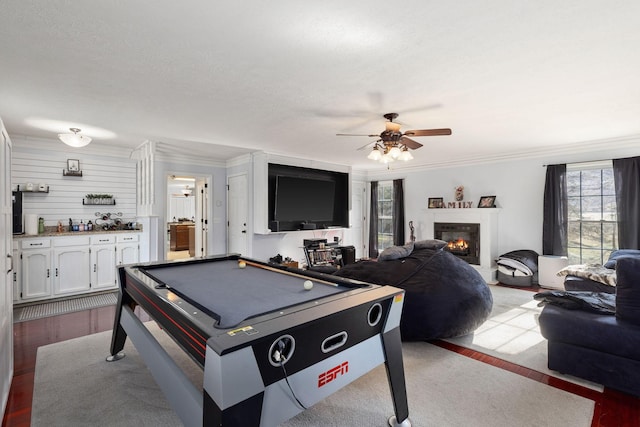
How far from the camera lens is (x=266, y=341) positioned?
118cm

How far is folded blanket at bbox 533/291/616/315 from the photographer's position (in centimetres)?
235

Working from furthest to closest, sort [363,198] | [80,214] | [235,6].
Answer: [363,198] < [80,214] < [235,6]

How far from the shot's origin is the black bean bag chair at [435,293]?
9.50 feet

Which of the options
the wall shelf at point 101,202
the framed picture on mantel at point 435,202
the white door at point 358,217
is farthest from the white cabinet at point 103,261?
the framed picture on mantel at point 435,202

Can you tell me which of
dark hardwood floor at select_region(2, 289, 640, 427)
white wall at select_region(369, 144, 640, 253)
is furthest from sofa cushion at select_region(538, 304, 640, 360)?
white wall at select_region(369, 144, 640, 253)

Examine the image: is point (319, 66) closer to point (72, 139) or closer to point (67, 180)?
point (72, 139)

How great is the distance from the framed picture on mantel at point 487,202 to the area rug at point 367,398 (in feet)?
13.3

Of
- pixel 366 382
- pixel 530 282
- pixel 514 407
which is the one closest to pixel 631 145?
pixel 530 282

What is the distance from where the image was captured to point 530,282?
517 centimetres

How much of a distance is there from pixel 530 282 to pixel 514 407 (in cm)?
384

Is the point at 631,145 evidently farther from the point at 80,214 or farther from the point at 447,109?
the point at 80,214

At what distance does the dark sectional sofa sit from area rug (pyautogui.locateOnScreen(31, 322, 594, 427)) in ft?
0.89

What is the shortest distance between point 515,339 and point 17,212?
20.6 ft

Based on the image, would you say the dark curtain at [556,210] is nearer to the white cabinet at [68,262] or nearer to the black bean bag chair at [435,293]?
the black bean bag chair at [435,293]
